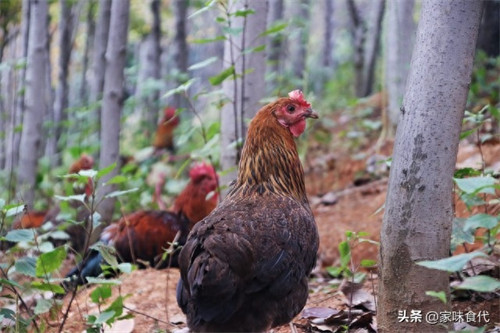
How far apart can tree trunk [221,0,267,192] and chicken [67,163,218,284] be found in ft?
2.19

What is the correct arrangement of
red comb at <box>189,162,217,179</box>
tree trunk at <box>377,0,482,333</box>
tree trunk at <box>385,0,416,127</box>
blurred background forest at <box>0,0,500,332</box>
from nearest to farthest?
tree trunk at <box>377,0,482,333</box> < blurred background forest at <box>0,0,500,332</box> < red comb at <box>189,162,217,179</box> < tree trunk at <box>385,0,416,127</box>

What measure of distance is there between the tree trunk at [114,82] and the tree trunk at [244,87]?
120cm

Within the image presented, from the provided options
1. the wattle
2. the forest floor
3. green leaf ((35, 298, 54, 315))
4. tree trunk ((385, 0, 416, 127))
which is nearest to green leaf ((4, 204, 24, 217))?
green leaf ((35, 298, 54, 315))

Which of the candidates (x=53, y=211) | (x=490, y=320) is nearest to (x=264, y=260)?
(x=490, y=320)

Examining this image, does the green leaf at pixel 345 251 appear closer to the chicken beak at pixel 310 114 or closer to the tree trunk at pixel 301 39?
the chicken beak at pixel 310 114

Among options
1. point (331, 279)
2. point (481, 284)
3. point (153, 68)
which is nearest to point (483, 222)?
point (481, 284)

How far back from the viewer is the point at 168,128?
11.2 metres

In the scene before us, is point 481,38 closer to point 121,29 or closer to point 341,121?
point 341,121

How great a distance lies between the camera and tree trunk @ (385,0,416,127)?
24.4 feet

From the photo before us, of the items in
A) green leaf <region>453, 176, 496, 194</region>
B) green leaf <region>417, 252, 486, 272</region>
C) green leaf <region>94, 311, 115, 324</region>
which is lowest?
green leaf <region>94, 311, 115, 324</region>

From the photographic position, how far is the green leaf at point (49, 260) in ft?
10.0

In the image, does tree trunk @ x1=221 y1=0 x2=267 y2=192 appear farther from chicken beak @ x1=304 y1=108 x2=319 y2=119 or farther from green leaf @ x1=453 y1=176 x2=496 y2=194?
green leaf @ x1=453 y1=176 x2=496 y2=194

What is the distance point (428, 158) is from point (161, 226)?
11.6 ft

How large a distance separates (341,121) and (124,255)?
7195mm
